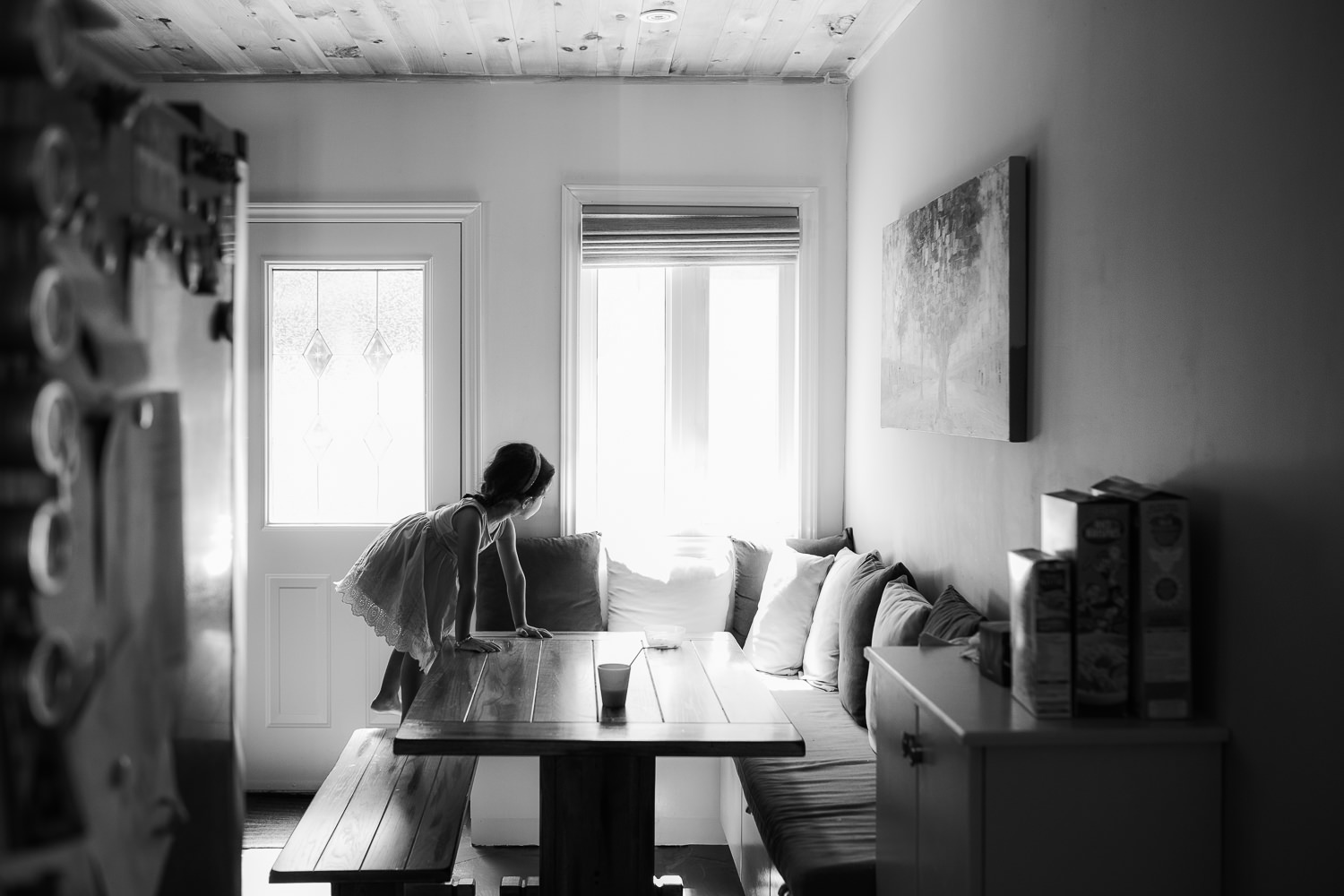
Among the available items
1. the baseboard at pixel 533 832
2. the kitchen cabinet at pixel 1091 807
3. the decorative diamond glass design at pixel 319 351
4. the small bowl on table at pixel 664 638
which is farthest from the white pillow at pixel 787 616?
the kitchen cabinet at pixel 1091 807

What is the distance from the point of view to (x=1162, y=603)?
1.63 m

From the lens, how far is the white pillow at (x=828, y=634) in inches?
132

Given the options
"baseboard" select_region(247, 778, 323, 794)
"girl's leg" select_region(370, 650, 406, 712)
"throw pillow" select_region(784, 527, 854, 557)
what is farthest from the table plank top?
"baseboard" select_region(247, 778, 323, 794)

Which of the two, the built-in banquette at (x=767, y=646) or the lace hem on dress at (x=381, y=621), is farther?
the lace hem on dress at (x=381, y=621)

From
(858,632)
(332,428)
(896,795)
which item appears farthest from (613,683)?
(332,428)

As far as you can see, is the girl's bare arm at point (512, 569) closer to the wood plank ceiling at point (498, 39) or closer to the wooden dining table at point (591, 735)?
the wooden dining table at point (591, 735)

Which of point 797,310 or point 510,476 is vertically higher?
point 797,310

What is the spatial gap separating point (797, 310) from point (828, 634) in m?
1.33

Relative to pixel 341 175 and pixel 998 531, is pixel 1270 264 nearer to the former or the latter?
pixel 998 531

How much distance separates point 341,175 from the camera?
4.00m

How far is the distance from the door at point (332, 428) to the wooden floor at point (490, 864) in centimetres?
46

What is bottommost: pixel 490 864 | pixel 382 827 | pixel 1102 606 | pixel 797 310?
pixel 490 864

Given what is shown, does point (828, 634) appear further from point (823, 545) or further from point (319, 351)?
point (319, 351)

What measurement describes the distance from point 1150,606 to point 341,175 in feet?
10.9
